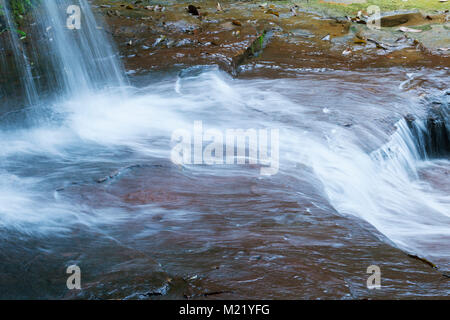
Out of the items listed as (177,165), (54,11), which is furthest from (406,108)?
(54,11)

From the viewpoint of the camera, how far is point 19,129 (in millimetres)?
5410

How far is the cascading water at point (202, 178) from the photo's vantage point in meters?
2.71

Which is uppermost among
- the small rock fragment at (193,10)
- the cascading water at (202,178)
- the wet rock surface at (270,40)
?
the small rock fragment at (193,10)

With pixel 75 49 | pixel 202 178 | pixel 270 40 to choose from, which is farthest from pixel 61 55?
pixel 202 178

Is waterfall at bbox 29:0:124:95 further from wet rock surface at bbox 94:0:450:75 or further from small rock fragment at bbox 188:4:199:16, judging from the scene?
small rock fragment at bbox 188:4:199:16

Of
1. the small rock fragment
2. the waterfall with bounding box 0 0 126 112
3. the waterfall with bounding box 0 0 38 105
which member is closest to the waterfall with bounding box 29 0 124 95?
the waterfall with bounding box 0 0 126 112

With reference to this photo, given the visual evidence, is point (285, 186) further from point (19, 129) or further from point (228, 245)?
point (19, 129)

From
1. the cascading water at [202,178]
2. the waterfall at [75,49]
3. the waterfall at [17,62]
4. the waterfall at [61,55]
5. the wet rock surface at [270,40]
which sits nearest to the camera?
the cascading water at [202,178]

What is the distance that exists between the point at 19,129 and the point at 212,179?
3019 millimetres

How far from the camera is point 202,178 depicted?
148 inches

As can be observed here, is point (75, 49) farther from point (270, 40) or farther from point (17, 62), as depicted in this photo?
point (270, 40)

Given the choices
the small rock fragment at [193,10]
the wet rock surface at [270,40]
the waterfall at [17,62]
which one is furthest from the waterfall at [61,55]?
the small rock fragment at [193,10]

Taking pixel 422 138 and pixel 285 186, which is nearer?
pixel 285 186

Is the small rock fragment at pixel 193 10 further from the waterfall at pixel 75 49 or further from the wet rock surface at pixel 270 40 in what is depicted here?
the waterfall at pixel 75 49
